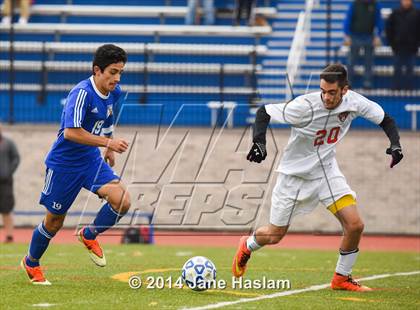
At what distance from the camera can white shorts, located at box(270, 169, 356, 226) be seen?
400 inches

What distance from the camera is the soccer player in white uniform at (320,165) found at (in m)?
9.96

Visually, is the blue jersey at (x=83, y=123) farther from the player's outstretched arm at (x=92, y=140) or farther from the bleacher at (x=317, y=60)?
the bleacher at (x=317, y=60)

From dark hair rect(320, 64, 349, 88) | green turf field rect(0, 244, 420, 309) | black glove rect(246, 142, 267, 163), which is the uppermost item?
dark hair rect(320, 64, 349, 88)

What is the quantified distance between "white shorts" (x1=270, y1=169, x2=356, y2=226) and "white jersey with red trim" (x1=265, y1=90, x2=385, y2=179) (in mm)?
87

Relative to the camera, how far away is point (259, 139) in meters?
9.61

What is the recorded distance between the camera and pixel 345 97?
10.1 metres

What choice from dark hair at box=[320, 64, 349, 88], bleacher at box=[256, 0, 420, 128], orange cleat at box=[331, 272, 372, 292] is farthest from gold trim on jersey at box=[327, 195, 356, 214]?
bleacher at box=[256, 0, 420, 128]

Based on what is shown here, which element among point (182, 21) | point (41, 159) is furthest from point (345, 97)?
point (182, 21)

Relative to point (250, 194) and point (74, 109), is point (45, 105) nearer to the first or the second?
point (250, 194)

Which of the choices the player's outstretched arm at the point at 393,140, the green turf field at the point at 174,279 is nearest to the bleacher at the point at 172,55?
the green turf field at the point at 174,279

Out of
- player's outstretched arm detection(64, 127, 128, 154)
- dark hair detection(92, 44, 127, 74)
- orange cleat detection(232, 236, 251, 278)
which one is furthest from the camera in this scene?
orange cleat detection(232, 236, 251, 278)

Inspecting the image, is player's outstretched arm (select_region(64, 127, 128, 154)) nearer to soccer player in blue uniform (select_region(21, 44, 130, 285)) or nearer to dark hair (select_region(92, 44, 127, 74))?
soccer player in blue uniform (select_region(21, 44, 130, 285))

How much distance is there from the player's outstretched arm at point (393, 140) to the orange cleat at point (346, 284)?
1219 millimetres

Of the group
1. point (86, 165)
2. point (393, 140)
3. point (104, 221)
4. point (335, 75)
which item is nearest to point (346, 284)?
point (393, 140)
